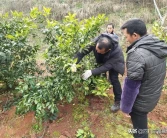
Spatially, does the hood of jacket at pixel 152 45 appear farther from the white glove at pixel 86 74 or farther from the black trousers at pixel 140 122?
the white glove at pixel 86 74

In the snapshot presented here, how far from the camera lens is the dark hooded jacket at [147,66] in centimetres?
214

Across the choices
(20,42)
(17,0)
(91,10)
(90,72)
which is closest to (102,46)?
(90,72)

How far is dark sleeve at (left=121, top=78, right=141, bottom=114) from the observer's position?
2244 millimetres

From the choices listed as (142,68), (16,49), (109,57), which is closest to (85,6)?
(16,49)

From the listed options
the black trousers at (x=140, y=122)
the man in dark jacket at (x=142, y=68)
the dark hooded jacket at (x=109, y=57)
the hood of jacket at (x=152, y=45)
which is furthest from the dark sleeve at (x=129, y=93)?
the dark hooded jacket at (x=109, y=57)

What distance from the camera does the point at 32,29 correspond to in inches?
136

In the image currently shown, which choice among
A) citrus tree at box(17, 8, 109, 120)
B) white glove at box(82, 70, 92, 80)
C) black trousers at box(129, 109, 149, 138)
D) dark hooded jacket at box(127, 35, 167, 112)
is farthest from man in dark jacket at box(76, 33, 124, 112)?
black trousers at box(129, 109, 149, 138)

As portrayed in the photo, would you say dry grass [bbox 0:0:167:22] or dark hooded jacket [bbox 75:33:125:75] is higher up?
dry grass [bbox 0:0:167:22]

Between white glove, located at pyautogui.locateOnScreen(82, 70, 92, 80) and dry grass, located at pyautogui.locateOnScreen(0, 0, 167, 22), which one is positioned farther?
dry grass, located at pyautogui.locateOnScreen(0, 0, 167, 22)

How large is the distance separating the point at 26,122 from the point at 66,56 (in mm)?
1366

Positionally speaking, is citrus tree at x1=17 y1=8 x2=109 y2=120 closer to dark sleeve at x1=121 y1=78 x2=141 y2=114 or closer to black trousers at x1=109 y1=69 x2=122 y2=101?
black trousers at x1=109 y1=69 x2=122 y2=101

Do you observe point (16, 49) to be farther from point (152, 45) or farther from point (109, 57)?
point (152, 45)

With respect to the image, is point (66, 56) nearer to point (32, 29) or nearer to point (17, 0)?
point (32, 29)

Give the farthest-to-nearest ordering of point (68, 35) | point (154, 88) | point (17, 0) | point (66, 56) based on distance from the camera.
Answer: point (17, 0) → point (68, 35) → point (66, 56) → point (154, 88)
